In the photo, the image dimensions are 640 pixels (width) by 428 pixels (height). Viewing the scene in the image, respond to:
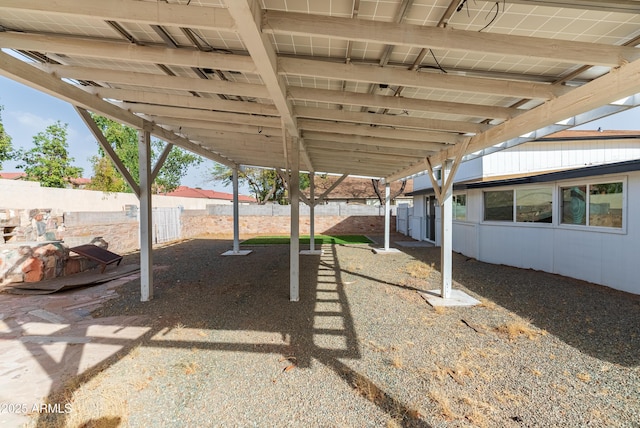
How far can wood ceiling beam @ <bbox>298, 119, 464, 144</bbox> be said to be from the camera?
4.66 meters

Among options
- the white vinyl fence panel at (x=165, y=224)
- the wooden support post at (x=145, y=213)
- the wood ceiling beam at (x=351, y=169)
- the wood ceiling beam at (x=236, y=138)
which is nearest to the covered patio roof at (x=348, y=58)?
the wooden support post at (x=145, y=213)

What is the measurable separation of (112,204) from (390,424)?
16357mm

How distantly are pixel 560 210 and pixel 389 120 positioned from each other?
233 inches

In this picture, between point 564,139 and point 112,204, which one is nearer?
point 564,139

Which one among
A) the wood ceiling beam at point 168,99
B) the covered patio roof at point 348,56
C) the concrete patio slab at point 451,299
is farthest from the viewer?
the concrete patio slab at point 451,299

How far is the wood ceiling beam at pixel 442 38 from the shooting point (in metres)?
2.01

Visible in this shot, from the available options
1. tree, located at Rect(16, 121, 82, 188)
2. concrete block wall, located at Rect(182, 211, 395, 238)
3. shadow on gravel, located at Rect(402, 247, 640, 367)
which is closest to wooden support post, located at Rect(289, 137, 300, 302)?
shadow on gravel, located at Rect(402, 247, 640, 367)

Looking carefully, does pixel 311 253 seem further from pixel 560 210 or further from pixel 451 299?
pixel 560 210

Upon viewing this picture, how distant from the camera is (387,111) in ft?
13.6

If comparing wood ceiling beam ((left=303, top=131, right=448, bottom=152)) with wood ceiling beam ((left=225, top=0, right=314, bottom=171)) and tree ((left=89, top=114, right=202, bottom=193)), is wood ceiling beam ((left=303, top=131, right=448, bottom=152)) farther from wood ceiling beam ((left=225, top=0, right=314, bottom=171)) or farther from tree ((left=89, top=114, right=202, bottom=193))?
tree ((left=89, top=114, right=202, bottom=193))

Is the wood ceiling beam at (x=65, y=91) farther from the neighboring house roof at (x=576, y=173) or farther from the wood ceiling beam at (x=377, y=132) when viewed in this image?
the neighboring house roof at (x=576, y=173)

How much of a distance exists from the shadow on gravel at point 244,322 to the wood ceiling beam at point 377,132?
2.94 m

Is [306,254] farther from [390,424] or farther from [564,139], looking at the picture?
[564,139]

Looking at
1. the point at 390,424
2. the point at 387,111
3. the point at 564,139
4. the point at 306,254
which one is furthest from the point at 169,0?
the point at 564,139
